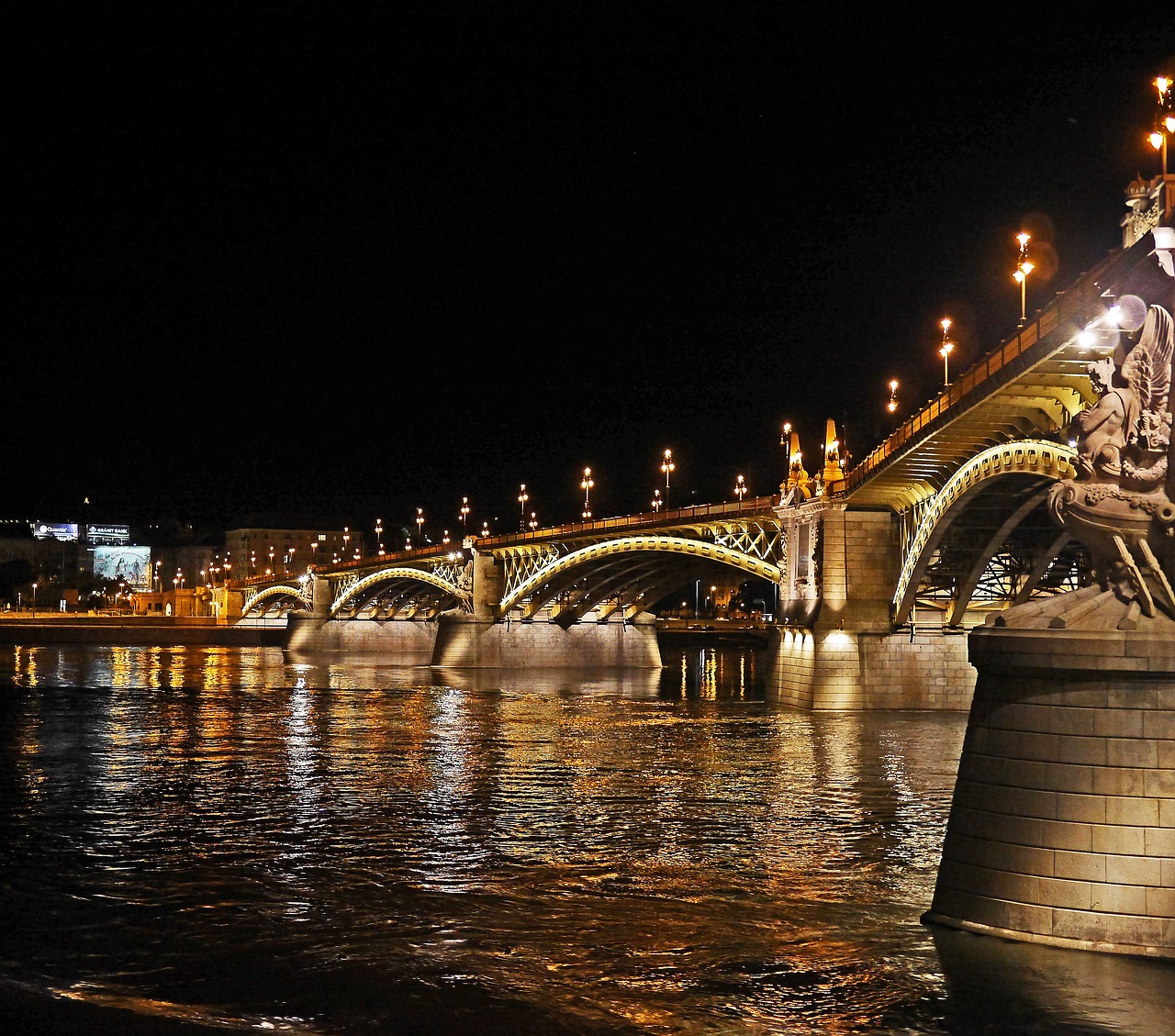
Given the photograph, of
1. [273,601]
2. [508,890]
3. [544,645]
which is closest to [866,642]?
[508,890]

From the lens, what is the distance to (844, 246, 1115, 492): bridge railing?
2148cm

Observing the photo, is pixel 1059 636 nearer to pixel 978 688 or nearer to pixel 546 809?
pixel 978 688

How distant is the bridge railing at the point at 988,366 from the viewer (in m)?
21.5

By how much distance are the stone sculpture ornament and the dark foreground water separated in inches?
141

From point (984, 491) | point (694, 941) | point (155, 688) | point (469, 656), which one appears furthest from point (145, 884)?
point (469, 656)

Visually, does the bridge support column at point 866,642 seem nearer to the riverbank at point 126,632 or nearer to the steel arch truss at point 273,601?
the steel arch truss at point 273,601

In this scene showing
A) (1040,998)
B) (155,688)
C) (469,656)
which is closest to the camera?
(1040,998)

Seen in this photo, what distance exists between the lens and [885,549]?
136 ft

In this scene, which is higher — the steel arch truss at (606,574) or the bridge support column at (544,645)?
the steel arch truss at (606,574)

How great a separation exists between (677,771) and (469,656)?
43.2m

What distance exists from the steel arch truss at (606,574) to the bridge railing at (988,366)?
14352 mm

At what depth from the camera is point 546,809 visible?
24000 mm

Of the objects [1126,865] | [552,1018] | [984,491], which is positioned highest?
[984,491]

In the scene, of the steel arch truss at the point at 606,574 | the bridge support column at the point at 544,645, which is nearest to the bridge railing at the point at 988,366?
the steel arch truss at the point at 606,574
